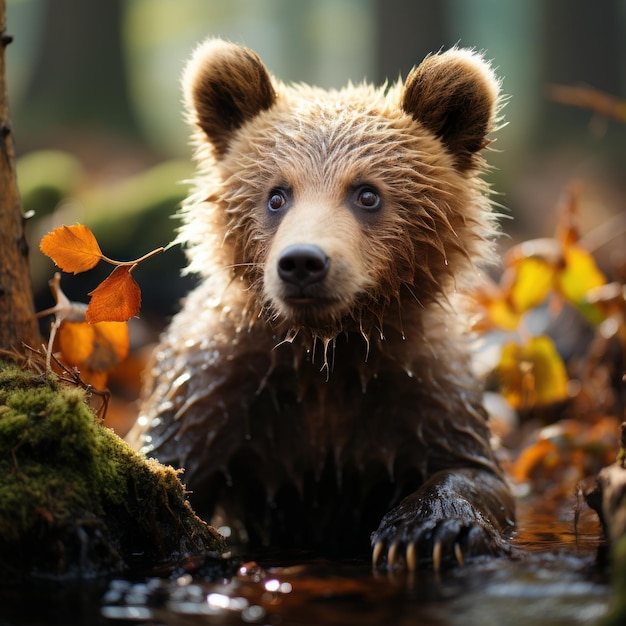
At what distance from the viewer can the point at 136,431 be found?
15.5ft

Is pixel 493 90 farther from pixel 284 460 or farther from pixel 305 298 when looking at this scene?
pixel 284 460

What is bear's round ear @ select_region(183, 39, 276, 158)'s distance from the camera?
4391 mm

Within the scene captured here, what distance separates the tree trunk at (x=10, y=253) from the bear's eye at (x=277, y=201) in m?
1.16

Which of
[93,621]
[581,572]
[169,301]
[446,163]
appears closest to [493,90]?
[446,163]

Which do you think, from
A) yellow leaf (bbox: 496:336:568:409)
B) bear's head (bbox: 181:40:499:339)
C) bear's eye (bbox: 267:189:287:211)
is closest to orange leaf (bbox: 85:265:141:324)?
bear's head (bbox: 181:40:499:339)

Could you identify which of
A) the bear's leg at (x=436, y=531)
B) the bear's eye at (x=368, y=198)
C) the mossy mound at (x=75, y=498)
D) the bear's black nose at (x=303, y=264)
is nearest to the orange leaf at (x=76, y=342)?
the mossy mound at (x=75, y=498)

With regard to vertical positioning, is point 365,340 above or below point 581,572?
above

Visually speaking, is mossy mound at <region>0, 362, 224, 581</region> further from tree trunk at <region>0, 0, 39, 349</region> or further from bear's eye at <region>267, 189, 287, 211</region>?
bear's eye at <region>267, 189, 287, 211</region>

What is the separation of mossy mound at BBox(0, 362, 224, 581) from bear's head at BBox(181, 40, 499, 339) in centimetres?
96

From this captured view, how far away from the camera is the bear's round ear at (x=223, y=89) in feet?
14.4

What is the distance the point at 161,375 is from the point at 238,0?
33111mm

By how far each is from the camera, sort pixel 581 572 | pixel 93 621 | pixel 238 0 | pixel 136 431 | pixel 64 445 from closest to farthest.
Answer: pixel 93 621
pixel 581 572
pixel 64 445
pixel 136 431
pixel 238 0

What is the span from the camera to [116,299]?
12.0ft

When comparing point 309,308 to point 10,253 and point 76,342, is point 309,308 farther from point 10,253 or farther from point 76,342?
point 10,253
